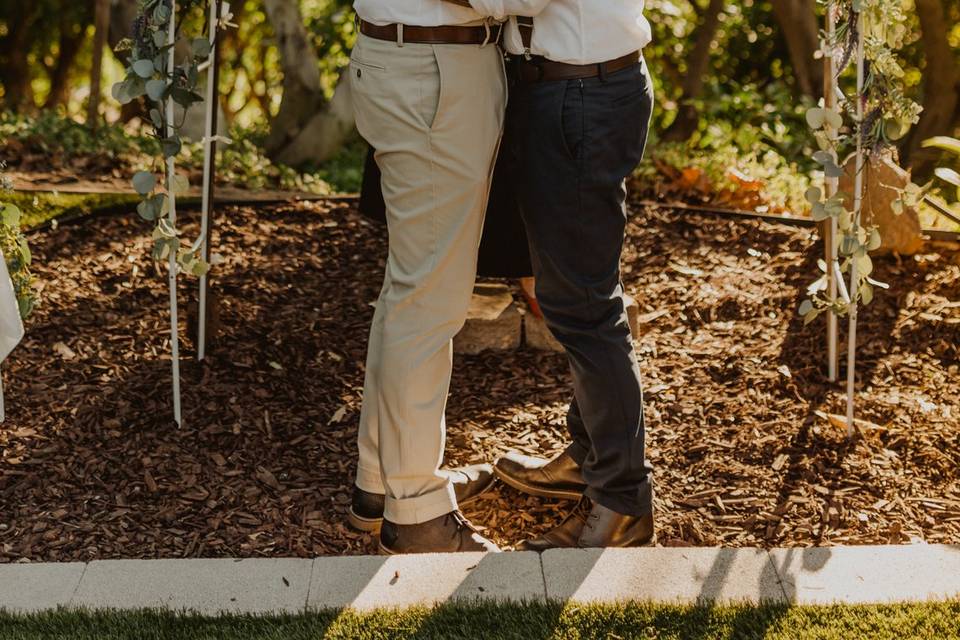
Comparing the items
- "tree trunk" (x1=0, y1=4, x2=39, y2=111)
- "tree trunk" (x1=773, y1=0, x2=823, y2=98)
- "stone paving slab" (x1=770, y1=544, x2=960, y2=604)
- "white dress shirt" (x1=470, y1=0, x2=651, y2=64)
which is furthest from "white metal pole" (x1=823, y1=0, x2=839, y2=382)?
"tree trunk" (x1=0, y1=4, x2=39, y2=111)

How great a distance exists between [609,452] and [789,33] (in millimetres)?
5151

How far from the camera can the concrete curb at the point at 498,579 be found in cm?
255

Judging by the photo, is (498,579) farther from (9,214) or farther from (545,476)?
(9,214)

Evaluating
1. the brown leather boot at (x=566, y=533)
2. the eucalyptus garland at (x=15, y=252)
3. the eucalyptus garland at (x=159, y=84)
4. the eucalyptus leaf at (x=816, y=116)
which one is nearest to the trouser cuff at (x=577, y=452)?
the brown leather boot at (x=566, y=533)

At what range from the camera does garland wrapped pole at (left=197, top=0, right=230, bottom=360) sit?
344 centimetres

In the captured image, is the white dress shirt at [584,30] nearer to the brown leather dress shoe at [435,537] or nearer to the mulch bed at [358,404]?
the brown leather dress shoe at [435,537]

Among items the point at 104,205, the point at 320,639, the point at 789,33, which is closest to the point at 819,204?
the point at 320,639

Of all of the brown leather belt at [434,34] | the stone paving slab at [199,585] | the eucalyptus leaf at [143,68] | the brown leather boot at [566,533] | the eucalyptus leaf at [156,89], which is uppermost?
the brown leather belt at [434,34]

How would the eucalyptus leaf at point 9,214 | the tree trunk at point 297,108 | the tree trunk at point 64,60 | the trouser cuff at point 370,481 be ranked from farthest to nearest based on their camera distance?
the tree trunk at point 64,60 → the tree trunk at point 297,108 → the eucalyptus leaf at point 9,214 → the trouser cuff at point 370,481

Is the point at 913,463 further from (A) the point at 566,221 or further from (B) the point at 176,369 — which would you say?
(B) the point at 176,369

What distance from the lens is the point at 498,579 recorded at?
262cm

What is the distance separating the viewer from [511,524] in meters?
3.15

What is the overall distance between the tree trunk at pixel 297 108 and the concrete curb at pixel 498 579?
431 centimetres

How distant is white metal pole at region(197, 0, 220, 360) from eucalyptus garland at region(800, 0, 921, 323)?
70.7 inches
